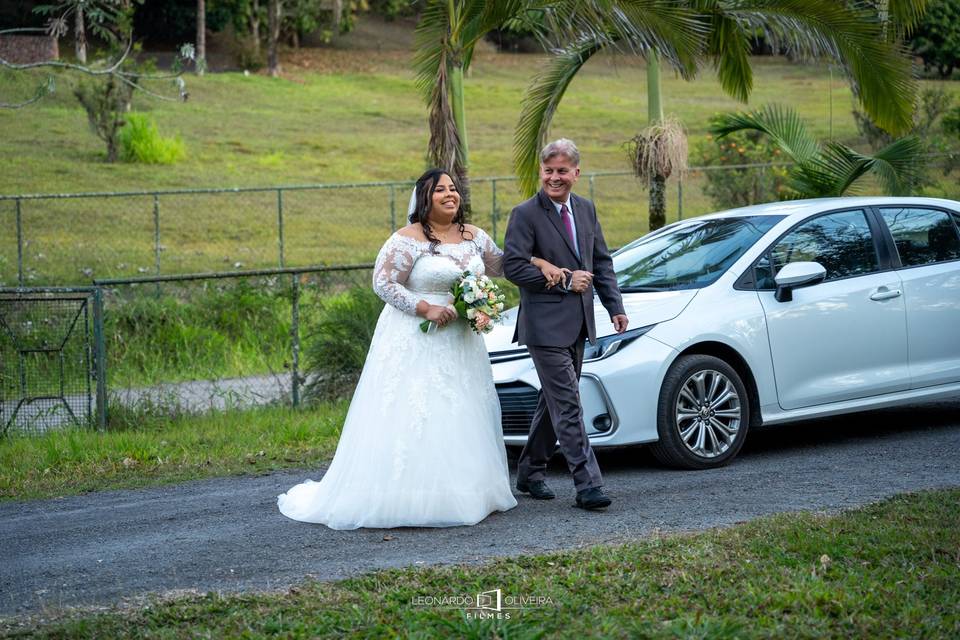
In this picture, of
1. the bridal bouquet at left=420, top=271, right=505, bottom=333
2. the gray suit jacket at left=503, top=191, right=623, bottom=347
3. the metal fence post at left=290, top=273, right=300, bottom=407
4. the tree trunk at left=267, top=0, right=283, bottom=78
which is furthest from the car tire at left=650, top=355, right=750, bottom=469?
the tree trunk at left=267, top=0, right=283, bottom=78

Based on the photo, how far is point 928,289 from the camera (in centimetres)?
871

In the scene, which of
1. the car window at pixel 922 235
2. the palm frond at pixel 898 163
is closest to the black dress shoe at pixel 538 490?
the car window at pixel 922 235

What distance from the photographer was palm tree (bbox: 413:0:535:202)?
39.3 ft

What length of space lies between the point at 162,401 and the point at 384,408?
430 cm

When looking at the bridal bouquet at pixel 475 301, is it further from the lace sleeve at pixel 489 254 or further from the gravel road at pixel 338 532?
the gravel road at pixel 338 532

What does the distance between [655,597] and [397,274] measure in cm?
262

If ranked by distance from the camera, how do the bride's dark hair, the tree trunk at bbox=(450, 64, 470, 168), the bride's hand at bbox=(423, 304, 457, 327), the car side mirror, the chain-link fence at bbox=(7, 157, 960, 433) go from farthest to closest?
1. the tree trunk at bbox=(450, 64, 470, 168)
2. the chain-link fence at bbox=(7, 157, 960, 433)
3. the car side mirror
4. the bride's dark hair
5. the bride's hand at bbox=(423, 304, 457, 327)

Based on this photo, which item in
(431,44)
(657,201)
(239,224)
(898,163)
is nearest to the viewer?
(431,44)

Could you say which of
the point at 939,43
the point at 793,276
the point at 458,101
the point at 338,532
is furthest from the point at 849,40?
the point at 939,43

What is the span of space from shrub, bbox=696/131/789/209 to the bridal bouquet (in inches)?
632

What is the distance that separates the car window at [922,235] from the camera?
8867mm

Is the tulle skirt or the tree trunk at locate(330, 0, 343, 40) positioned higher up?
the tree trunk at locate(330, 0, 343, 40)

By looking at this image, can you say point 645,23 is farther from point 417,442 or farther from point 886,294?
point 417,442

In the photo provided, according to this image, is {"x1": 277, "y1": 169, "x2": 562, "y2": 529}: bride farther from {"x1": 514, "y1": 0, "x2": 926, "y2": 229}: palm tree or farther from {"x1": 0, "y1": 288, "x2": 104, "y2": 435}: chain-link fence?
{"x1": 514, "y1": 0, "x2": 926, "y2": 229}: palm tree
